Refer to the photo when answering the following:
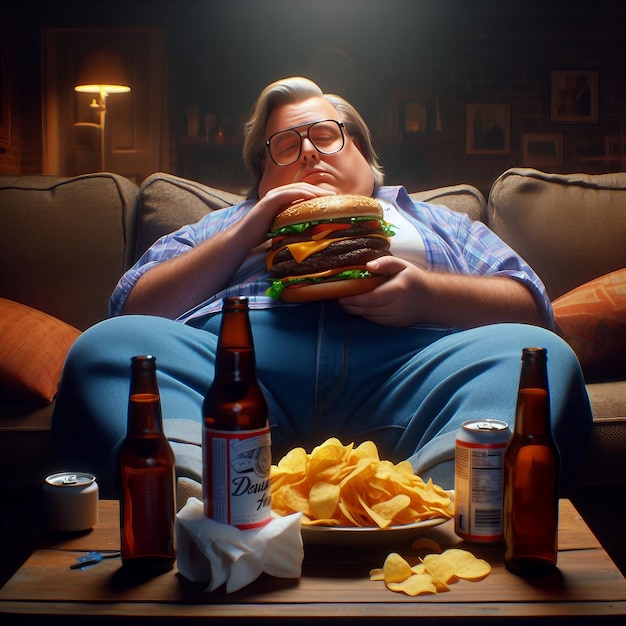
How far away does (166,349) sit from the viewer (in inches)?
59.1

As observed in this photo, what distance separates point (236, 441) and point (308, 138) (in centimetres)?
136

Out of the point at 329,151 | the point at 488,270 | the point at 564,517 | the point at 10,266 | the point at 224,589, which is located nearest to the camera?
the point at 224,589

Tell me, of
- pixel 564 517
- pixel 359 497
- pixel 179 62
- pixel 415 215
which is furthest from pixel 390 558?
pixel 179 62

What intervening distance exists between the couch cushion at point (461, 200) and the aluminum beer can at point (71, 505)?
161cm

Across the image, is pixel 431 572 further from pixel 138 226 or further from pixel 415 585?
pixel 138 226

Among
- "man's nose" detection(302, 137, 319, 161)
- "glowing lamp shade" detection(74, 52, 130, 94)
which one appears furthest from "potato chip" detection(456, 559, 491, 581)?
"glowing lamp shade" detection(74, 52, 130, 94)

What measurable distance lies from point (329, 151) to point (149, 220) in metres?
0.60

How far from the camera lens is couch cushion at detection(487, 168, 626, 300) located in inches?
88.8

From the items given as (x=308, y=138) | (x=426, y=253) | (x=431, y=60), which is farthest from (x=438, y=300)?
(x=431, y=60)

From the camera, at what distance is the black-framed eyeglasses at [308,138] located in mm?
2080

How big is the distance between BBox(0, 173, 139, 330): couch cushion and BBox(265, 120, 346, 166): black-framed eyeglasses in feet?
1.74

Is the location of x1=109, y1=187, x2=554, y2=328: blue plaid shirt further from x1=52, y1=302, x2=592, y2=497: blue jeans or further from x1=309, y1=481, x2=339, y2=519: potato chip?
x1=309, y1=481, x2=339, y2=519: potato chip

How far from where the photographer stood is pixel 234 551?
82 centimetres

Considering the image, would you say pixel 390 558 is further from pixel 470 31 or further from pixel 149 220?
pixel 470 31
